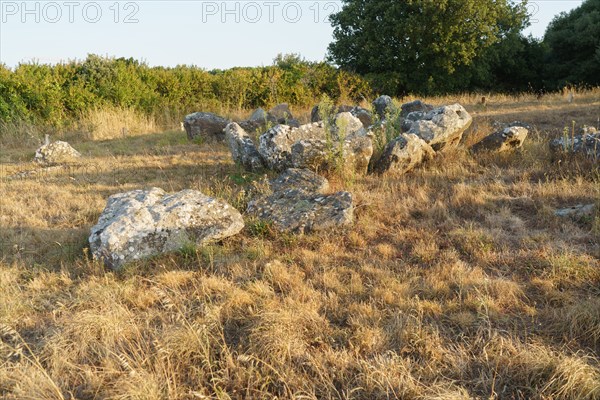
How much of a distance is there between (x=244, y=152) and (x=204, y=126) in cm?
375

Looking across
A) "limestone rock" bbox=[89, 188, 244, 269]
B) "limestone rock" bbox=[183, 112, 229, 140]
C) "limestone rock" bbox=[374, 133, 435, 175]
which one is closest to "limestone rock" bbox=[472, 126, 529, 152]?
"limestone rock" bbox=[374, 133, 435, 175]

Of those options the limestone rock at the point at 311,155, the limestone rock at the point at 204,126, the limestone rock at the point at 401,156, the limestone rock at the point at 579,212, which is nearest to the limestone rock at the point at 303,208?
the limestone rock at the point at 311,155

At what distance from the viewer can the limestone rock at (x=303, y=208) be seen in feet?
15.2

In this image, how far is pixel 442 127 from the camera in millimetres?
7449

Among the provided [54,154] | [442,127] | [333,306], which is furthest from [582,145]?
[54,154]

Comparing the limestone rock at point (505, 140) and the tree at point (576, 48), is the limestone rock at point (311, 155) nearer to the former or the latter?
the limestone rock at point (505, 140)

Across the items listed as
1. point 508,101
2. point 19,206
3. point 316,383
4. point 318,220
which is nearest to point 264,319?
point 316,383

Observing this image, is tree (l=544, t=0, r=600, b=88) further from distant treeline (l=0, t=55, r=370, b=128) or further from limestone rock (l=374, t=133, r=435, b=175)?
limestone rock (l=374, t=133, r=435, b=175)

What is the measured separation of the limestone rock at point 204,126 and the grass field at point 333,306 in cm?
516

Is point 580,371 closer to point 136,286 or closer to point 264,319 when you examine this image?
point 264,319

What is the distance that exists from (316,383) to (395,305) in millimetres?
997

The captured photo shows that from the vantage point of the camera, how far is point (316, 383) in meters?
2.50

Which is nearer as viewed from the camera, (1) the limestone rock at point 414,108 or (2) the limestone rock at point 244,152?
(2) the limestone rock at point 244,152

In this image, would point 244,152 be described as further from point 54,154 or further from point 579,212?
point 579,212
